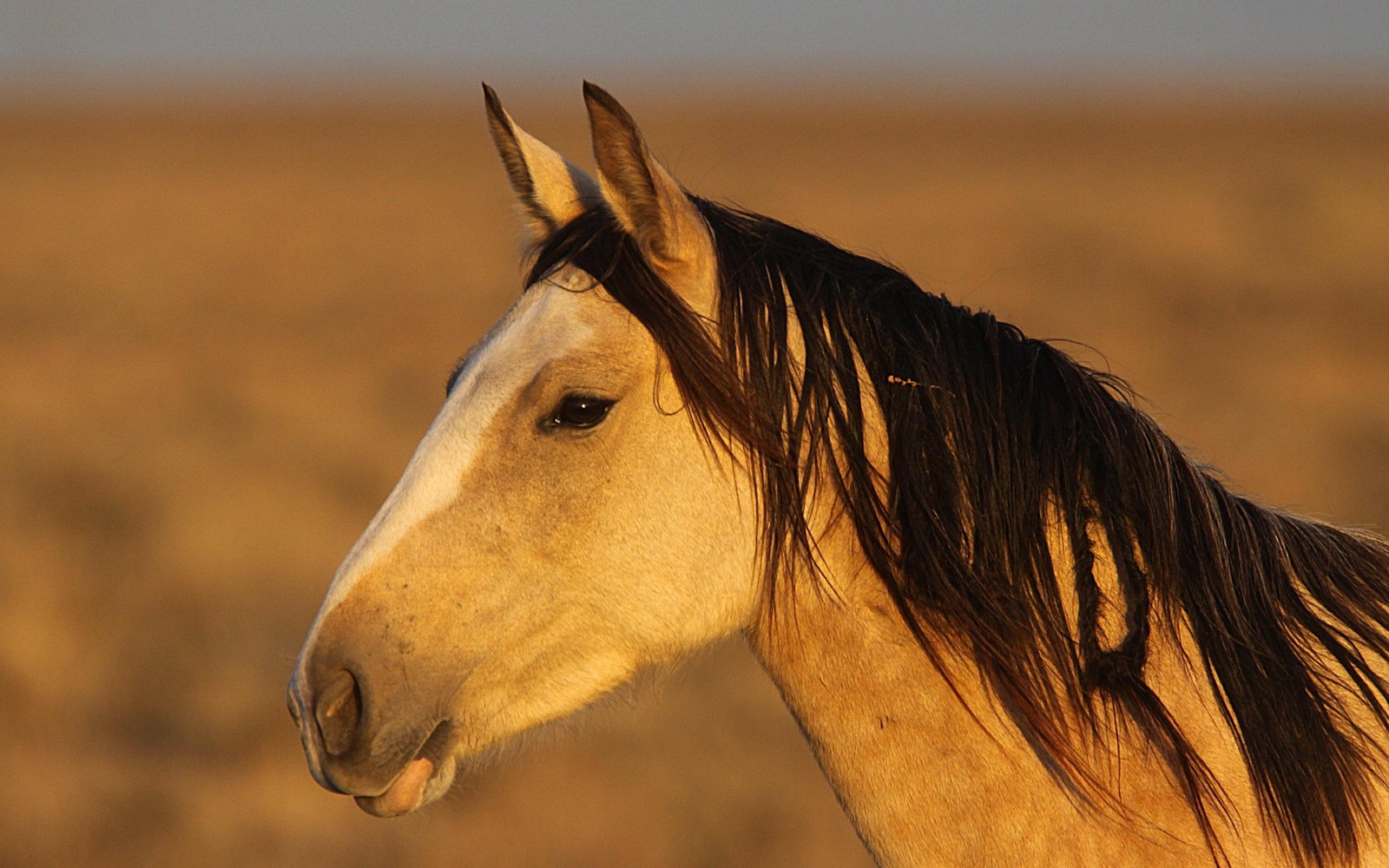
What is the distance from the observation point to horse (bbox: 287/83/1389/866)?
200cm

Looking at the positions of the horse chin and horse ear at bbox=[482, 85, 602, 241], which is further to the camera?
horse ear at bbox=[482, 85, 602, 241]

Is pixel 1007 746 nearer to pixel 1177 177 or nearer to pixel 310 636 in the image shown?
pixel 310 636

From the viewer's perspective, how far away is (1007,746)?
2033 millimetres

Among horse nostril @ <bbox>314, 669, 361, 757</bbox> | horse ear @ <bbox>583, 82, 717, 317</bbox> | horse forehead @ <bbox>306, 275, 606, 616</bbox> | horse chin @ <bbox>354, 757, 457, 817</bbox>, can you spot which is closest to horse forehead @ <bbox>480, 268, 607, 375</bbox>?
horse forehead @ <bbox>306, 275, 606, 616</bbox>

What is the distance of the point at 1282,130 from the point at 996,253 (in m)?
26.0

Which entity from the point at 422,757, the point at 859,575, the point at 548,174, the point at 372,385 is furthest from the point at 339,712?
the point at 372,385

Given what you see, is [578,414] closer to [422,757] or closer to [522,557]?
[522,557]

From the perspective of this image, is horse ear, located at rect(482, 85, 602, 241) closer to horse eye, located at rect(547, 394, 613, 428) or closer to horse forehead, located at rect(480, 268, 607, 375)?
horse forehead, located at rect(480, 268, 607, 375)

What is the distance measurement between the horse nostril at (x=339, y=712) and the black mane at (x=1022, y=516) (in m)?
0.70

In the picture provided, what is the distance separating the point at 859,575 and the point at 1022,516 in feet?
0.92

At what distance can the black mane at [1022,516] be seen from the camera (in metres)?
2.00

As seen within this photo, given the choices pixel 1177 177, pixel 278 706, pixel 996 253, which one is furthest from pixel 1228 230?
pixel 278 706

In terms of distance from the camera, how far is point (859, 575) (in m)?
2.12

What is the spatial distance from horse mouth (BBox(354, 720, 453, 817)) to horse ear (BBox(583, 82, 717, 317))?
831 millimetres
